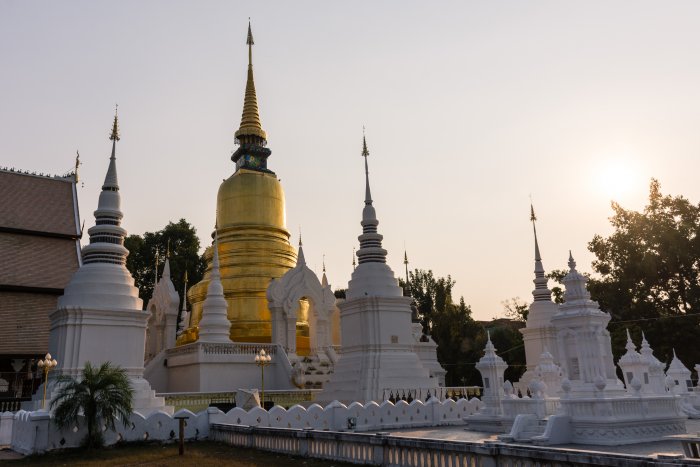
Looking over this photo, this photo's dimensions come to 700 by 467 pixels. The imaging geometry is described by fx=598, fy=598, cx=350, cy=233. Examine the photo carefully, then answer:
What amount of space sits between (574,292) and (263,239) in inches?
711

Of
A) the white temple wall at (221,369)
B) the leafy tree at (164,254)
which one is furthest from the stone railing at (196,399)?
the leafy tree at (164,254)

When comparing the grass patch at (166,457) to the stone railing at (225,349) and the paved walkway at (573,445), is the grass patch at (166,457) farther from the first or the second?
the stone railing at (225,349)

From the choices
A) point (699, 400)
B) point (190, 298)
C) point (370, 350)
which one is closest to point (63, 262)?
point (190, 298)

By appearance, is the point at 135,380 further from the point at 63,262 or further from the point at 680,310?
the point at 680,310

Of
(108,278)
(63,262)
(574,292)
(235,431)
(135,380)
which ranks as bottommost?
(235,431)

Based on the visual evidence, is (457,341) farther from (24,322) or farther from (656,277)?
(24,322)

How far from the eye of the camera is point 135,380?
17.2m

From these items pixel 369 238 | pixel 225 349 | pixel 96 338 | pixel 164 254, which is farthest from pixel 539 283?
pixel 164 254

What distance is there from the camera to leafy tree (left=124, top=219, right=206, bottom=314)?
4597 centimetres

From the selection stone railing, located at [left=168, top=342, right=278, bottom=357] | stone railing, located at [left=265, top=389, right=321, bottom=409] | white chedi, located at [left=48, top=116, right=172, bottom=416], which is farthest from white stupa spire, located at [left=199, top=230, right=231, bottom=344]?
white chedi, located at [left=48, top=116, right=172, bottom=416]

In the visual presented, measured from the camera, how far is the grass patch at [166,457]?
→ 32.6 ft

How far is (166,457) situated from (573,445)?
315 inches

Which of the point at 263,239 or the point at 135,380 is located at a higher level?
the point at 263,239

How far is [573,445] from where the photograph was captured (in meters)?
12.1
